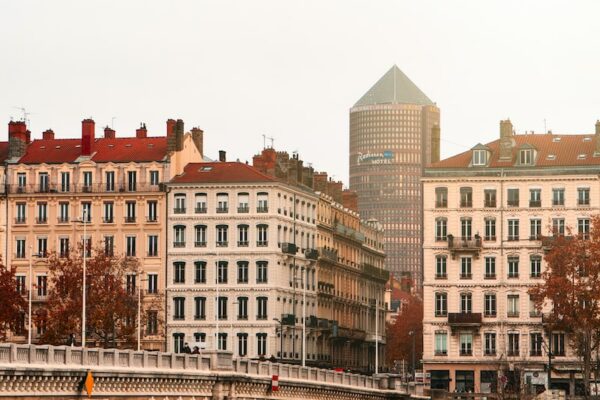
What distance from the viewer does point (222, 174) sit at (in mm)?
166000

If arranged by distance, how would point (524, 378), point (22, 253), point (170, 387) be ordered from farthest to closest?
point (22, 253) < point (524, 378) < point (170, 387)

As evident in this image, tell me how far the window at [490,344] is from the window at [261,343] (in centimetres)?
1789

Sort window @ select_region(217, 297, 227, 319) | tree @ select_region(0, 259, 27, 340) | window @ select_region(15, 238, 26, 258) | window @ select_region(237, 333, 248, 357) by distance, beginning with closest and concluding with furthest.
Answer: tree @ select_region(0, 259, 27, 340), window @ select_region(237, 333, 248, 357), window @ select_region(217, 297, 227, 319), window @ select_region(15, 238, 26, 258)

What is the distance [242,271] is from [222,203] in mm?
5843

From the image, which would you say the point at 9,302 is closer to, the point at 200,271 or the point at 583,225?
the point at 200,271

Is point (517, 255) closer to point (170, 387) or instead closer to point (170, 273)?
point (170, 273)

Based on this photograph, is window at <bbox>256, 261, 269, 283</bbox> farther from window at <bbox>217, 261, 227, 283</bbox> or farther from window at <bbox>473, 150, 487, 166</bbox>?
window at <bbox>473, 150, 487, 166</bbox>

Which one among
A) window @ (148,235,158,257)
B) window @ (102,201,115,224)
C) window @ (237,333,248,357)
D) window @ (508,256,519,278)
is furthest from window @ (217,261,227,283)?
window @ (508,256,519,278)

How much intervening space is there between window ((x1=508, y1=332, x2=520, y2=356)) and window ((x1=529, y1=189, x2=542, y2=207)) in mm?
10507

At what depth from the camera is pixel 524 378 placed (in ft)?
519

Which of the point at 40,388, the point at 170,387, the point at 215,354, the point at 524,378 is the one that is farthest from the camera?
the point at 524,378

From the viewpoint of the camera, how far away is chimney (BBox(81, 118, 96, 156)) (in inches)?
6703

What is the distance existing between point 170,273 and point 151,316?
4210 millimetres

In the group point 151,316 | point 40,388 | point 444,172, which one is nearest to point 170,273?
point 151,316
